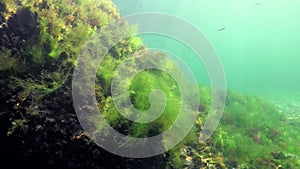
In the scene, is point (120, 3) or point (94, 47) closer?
point (94, 47)

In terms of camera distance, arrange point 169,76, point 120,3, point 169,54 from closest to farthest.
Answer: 1. point 169,76
2. point 169,54
3. point 120,3

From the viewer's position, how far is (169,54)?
8.84m

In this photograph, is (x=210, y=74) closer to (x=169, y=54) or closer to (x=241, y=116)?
(x=169, y=54)

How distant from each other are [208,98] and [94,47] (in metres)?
7.03

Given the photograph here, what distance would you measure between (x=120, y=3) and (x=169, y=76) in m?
32.7

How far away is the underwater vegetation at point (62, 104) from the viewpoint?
200 inches

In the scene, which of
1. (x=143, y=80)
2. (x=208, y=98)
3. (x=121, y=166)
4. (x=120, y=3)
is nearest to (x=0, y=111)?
(x=121, y=166)

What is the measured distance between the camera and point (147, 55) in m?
8.41

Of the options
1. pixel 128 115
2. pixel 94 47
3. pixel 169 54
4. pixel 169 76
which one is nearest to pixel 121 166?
pixel 128 115

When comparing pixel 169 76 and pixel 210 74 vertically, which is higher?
pixel 169 76

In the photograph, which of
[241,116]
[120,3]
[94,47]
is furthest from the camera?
[120,3]

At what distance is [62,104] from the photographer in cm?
552

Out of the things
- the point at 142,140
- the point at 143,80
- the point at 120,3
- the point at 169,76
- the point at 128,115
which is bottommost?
the point at 142,140

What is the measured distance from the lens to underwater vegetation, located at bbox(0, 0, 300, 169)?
508 cm
